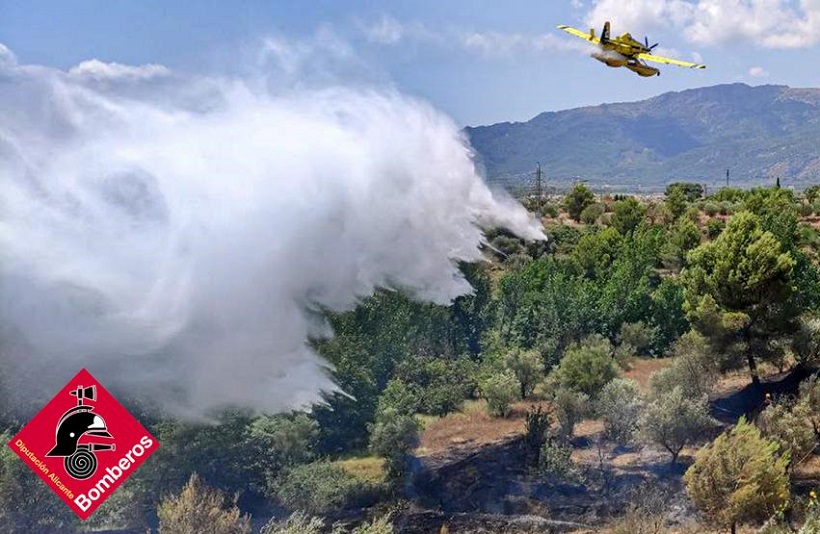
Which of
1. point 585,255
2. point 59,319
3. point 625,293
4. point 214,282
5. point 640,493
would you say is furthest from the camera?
point 585,255

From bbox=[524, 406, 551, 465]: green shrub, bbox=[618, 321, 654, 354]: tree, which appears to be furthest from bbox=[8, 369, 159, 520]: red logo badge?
bbox=[618, 321, 654, 354]: tree

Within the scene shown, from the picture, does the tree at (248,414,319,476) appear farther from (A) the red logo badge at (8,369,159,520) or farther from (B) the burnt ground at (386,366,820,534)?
(A) the red logo badge at (8,369,159,520)

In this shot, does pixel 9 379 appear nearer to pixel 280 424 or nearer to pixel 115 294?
pixel 115 294

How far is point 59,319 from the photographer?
16141 mm

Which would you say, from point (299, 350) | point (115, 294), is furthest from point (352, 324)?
point (115, 294)

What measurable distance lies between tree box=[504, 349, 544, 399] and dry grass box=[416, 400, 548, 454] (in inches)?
40.4

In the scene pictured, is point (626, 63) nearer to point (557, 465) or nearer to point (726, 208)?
point (557, 465)

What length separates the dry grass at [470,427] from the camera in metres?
24.0

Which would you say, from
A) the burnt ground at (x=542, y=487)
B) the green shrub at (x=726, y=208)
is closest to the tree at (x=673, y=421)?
the burnt ground at (x=542, y=487)

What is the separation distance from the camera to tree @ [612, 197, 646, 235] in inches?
2254

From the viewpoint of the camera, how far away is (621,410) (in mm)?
22078

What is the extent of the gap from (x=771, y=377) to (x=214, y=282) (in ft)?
69.3

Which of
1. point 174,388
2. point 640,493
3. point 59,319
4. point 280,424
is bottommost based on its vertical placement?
point 640,493

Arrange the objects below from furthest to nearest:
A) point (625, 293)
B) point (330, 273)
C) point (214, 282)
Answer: point (625, 293), point (330, 273), point (214, 282)
